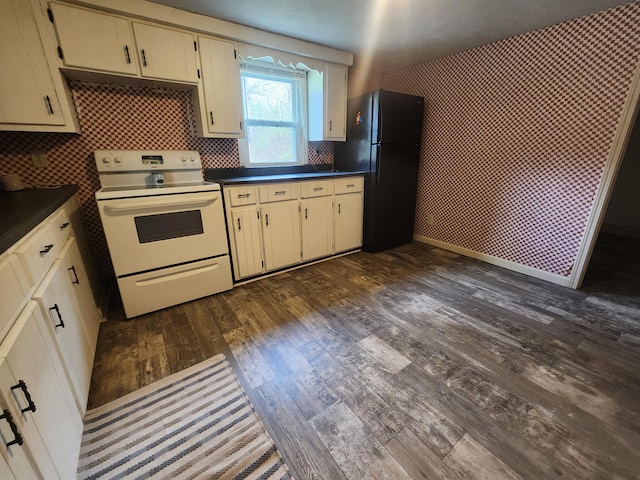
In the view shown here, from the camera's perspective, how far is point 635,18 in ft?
6.08

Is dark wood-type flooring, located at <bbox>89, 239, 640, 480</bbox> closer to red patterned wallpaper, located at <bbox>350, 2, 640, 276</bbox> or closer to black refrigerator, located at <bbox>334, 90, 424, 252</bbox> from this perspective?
red patterned wallpaper, located at <bbox>350, 2, 640, 276</bbox>

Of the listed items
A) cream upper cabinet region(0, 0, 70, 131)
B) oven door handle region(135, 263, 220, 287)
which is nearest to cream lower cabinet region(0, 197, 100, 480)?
oven door handle region(135, 263, 220, 287)

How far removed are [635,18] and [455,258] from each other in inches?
85.9

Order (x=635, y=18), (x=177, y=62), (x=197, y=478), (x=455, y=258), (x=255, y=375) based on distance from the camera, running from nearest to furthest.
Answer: (x=197, y=478)
(x=255, y=375)
(x=635, y=18)
(x=177, y=62)
(x=455, y=258)

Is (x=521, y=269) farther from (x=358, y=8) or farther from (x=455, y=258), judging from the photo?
(x=358, y=8)

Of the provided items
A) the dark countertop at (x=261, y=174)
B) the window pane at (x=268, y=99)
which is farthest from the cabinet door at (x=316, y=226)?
the window pane at (x=268, y=99)

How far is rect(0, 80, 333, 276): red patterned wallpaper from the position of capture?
195cm

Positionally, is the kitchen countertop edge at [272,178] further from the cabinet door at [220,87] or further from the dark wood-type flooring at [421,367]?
the dark wood-type flooring at [421,367]

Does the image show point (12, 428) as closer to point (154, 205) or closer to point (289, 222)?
point (154, 205)

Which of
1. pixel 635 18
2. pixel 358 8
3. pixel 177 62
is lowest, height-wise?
pixel 177 62

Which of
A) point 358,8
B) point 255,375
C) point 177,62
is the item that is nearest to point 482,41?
point 358,8

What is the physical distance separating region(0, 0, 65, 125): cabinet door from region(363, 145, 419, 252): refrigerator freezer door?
2.60 meters

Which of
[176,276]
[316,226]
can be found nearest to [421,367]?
[316,226]

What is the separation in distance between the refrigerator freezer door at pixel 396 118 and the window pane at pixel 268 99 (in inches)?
36.8
